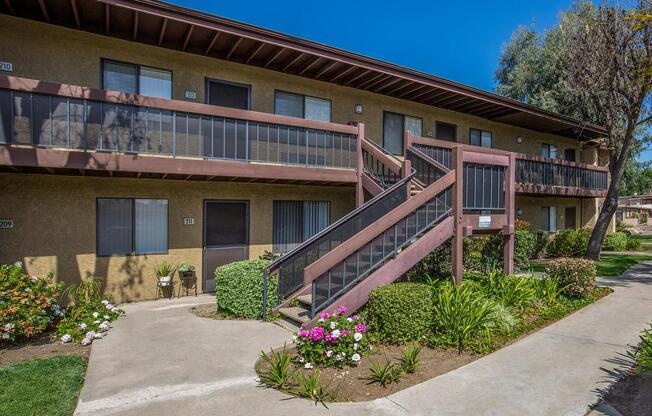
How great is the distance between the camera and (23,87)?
7.11 metres

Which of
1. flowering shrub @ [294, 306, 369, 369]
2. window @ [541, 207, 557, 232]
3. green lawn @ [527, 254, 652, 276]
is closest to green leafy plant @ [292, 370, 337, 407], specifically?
flowering shrub @ [294, 306, 369, 369]

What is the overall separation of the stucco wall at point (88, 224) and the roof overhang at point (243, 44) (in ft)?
11.6

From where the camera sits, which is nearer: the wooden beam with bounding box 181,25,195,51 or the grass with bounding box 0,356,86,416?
the grass with bounding box 0,356,86,416

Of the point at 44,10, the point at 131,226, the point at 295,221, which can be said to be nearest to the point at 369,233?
the point at 295,221

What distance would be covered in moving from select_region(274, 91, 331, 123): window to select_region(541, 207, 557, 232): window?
13895 millimetres

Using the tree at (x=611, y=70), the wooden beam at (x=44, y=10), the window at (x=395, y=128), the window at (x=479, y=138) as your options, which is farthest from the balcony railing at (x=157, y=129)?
the tree at (x=611, y=70)

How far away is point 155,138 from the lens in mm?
8492

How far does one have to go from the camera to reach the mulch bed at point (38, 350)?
6.10 metres

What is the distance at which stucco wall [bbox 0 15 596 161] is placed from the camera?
28.2ft

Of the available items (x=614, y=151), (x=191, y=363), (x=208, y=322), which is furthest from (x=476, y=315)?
(x=614, y=151)

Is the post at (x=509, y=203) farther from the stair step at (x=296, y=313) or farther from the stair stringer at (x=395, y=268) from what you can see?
the stair step at (x=296, y=313)

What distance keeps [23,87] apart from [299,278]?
6.36 metres

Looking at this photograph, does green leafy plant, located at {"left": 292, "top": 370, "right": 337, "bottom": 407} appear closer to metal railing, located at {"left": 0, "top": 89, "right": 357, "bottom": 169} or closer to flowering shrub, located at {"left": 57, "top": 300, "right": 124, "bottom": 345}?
flowering shrub, located at {"left": 57, "top": 300, "right": 124, "bottom": 345}

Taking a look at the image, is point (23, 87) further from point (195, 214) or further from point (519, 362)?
point (519, 362)
